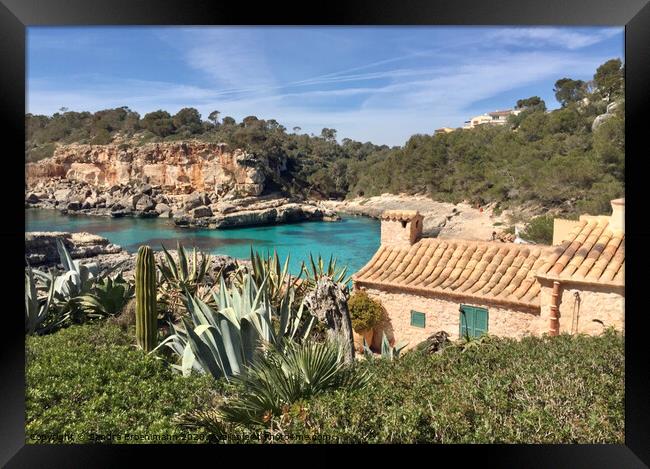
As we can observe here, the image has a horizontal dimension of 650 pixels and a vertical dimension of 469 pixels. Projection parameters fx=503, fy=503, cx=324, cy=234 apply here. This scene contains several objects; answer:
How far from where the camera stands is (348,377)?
356 cm

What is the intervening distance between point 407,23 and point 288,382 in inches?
98.1

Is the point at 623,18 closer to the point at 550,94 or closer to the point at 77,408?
the point at 550,94

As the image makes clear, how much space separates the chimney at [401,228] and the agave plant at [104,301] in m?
3.14

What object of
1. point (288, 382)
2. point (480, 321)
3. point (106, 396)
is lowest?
point (106, 396)

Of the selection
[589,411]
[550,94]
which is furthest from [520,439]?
[550,94]

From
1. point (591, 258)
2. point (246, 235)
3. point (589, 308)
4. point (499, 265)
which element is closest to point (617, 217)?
point (591, 258)

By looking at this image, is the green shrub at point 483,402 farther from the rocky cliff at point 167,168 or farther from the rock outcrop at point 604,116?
the rocky cliff at point 167,168

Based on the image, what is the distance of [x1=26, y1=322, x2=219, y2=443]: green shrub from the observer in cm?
352

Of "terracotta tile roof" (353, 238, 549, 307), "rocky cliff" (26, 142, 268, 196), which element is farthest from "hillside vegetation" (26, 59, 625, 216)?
"terracotta tile roof" (353, 238, 549, 307)

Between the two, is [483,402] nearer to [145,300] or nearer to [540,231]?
[145,300]

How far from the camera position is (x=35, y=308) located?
493 cm

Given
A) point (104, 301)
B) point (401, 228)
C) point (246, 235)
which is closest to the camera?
point (104, 301)

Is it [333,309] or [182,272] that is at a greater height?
[182,272]

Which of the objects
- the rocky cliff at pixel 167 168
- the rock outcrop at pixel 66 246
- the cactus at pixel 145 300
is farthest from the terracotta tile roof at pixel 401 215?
the rock outcrop at pixel 66 246
